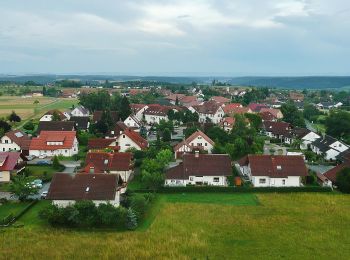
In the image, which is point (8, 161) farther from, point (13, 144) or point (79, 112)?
point (79, 112)

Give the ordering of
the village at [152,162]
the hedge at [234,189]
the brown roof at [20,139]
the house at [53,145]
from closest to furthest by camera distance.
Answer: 1. the village at [152,162]
2. the hedge at [234,189]
3. the house at [53,145]
4. the brown roof at [20,139]

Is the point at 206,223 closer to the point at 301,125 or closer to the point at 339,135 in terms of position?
the point at 339,135

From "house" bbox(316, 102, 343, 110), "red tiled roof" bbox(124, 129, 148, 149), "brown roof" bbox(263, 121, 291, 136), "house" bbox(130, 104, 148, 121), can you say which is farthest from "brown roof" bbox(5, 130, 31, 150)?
"house" bbox(316, 102, 343, 110)

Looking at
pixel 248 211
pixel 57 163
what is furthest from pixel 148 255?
pixel 57 163

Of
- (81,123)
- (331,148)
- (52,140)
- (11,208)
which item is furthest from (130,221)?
(81,123)

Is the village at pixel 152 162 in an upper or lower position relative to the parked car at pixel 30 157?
upper

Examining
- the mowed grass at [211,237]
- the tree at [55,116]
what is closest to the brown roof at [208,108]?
the tree at [55,116]

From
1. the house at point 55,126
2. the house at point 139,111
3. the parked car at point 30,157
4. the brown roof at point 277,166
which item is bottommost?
the parked car at point 30,157

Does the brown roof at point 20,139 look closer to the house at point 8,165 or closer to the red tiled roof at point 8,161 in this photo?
the house at point 8,165
